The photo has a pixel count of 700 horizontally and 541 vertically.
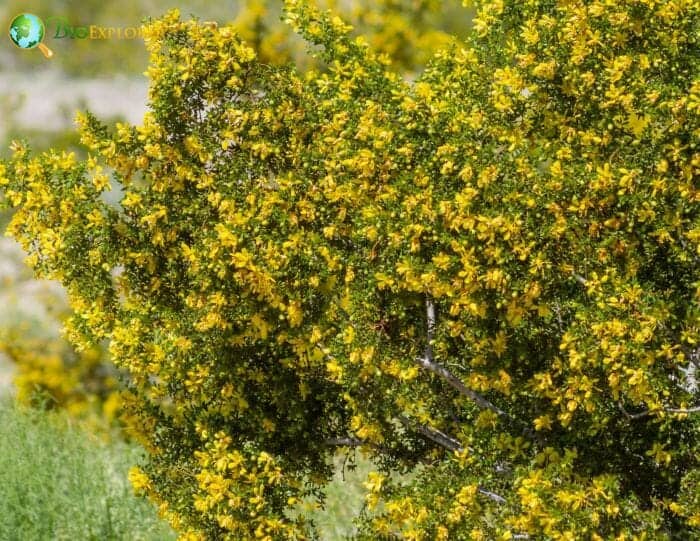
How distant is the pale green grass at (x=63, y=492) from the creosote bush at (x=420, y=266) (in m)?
2.14

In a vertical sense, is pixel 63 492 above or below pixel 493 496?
above

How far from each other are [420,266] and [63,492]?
464 centimetres

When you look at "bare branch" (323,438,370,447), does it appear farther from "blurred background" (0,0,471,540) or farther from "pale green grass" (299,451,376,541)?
"pale green grass" (299,451,376,541)

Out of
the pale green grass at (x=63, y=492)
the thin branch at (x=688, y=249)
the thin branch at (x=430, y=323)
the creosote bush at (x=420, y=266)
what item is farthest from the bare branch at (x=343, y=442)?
the pale green grass at (x=63, y=492)

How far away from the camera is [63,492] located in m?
8.93

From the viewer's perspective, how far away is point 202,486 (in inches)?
233

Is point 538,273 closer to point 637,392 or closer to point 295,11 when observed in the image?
point 637,392

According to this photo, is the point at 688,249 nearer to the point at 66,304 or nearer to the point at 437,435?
the point at 437,435

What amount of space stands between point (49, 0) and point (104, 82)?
333cm

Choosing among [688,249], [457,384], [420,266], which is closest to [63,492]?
[457,384]

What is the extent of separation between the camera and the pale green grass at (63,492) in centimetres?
844

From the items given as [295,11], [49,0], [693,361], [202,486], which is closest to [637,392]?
[693,361]

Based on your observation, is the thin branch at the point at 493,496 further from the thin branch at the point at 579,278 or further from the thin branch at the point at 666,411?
the thin branch at the point at 579,278

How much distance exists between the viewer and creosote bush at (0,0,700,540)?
17.1 feet
